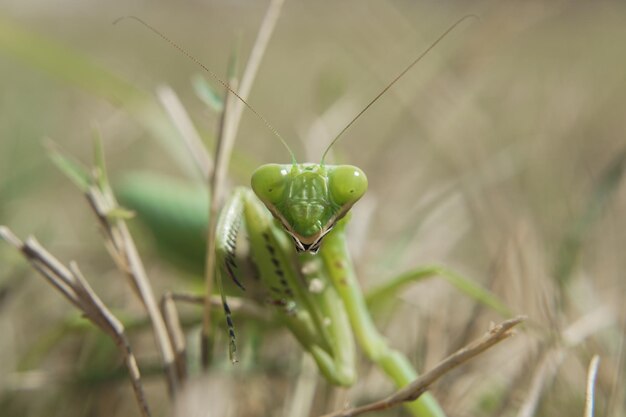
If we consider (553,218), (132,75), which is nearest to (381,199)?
(553,218)

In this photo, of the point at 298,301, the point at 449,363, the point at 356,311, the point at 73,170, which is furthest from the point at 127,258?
the point at 449,363

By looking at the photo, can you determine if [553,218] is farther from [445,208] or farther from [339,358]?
[339,358]

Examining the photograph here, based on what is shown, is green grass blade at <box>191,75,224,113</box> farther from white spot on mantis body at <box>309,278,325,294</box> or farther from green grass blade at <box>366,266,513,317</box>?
green grass blade at <box>366,266,513,317</box>

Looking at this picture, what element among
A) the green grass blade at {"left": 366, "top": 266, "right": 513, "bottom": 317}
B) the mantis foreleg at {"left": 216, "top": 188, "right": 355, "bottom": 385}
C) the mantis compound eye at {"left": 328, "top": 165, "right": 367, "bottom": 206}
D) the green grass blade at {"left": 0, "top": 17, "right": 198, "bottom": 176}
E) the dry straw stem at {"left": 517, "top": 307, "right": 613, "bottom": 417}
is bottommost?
the dry straw stem at {"left": 517, "top": 307, "right": 613, "bottom": 417}

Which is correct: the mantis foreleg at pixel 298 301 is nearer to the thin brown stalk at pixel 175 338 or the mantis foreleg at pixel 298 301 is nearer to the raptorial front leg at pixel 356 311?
the raptorial front leg at pixel 356 311

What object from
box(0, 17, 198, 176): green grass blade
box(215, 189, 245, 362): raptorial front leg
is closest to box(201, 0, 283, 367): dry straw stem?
box(215, 189, 245, 362): raptorial front leg

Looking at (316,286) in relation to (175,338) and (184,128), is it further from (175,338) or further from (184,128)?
(184,128)

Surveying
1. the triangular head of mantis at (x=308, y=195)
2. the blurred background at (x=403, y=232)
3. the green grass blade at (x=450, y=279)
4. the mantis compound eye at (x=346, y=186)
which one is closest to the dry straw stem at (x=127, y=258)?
the blurred background at (x=403, y=232)
